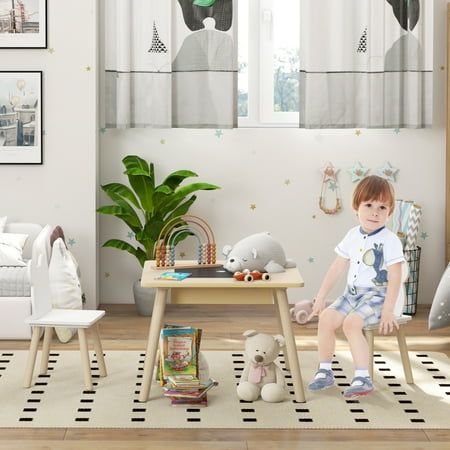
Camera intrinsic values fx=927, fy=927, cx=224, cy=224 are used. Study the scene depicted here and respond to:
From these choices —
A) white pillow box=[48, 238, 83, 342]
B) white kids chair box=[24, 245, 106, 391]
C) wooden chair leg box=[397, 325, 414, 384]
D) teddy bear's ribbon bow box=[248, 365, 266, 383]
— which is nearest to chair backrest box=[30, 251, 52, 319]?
white kids chair box=[24, 245, 106, 391]

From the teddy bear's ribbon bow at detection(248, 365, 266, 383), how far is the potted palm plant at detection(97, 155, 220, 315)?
1.69 meters

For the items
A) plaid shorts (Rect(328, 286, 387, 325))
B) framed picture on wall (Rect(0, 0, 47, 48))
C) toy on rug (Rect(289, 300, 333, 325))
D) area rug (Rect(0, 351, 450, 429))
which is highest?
framed picture on wall (Rect(0, 0, 47, 48))

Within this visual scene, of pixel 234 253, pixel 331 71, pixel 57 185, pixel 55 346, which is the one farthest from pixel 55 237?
pixel 331 71

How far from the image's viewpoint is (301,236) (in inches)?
217

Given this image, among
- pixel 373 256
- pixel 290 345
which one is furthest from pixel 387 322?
pixel 290 345

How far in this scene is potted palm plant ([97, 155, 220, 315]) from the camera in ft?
16.7

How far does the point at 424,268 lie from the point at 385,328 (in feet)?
7.12

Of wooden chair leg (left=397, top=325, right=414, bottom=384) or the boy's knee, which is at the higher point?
the boy's knee

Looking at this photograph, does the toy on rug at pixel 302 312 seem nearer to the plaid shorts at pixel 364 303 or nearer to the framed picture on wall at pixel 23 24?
the plaid shorts at pixel 364 303

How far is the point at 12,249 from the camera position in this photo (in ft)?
15.3

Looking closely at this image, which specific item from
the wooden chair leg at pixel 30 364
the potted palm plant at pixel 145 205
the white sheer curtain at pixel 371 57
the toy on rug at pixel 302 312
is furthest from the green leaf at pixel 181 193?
the wooden chair leg at pixel 30 364

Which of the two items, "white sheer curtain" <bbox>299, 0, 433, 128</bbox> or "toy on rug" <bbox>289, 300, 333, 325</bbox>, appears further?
"white sheer curtain" <bbox>299, 0, 433, 128</bbox>

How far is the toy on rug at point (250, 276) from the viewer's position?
3.45 metres

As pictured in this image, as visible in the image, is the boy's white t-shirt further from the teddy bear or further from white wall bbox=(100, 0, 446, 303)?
white wall bbox=(100, 0, 446, 303)
